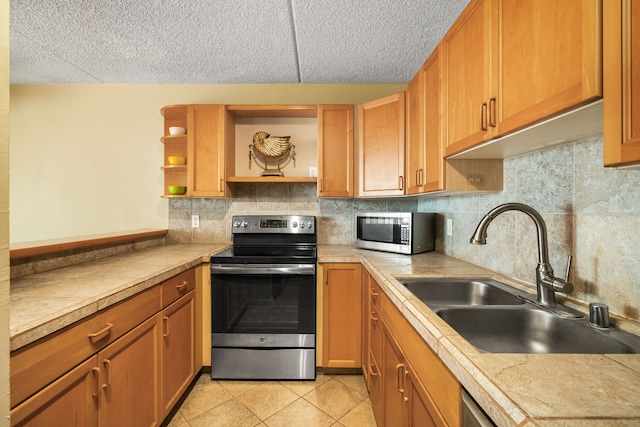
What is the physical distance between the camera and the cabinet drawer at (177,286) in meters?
1.54

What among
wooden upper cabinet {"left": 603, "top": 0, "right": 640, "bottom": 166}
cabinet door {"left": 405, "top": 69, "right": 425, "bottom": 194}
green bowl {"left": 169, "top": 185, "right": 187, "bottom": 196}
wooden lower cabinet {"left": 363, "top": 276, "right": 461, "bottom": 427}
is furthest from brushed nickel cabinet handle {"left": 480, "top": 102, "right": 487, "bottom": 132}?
green bowl {"left": 169, "top": 185, "right": 187, "bottom": 196}

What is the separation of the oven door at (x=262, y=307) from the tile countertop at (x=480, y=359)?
1.72 ft

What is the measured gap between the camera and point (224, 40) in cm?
198

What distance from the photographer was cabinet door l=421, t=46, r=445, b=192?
4.83 feet

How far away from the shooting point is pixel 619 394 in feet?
1.66

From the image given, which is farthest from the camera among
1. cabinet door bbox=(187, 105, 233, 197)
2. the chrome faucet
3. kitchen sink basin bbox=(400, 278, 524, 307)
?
cabinet door bbox=(187, 105, 233, 197)

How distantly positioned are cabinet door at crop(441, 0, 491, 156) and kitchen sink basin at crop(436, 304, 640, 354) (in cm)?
64

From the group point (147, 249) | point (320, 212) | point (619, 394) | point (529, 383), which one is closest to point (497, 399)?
point (529, 383)

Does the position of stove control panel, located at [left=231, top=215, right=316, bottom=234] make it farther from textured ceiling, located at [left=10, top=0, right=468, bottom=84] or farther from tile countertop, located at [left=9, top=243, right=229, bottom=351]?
textured ceiling, located at [left=10, top=0, right=468, bottom=84]

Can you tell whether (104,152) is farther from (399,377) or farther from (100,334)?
(399,377)

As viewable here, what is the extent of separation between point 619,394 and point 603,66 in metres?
0.65

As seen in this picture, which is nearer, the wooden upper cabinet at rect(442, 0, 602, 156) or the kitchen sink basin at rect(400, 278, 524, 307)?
the wooden upper cabinet at rect(442, 0, 602, 156)

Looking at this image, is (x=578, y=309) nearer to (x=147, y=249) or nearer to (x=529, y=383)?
(x=529, y=383)

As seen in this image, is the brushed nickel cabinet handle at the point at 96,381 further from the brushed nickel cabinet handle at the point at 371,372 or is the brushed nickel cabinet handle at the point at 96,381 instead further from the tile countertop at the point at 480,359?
the brushed nickel cabinet handle at the point at 371,372
